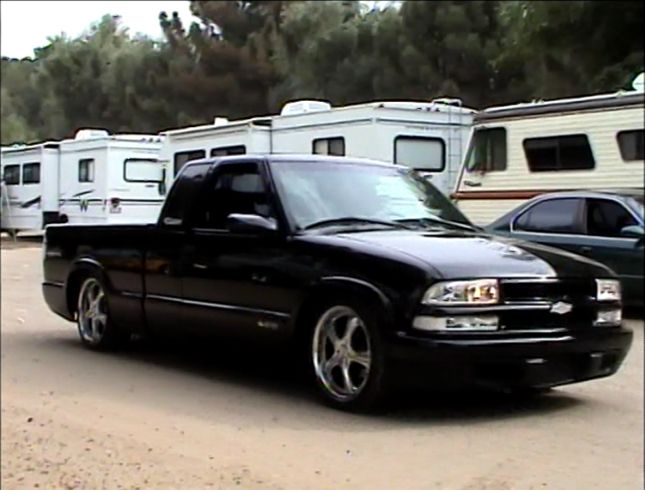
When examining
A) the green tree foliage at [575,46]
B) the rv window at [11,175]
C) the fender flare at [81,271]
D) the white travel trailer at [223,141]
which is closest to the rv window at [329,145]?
the white travel trailer at [223,141]

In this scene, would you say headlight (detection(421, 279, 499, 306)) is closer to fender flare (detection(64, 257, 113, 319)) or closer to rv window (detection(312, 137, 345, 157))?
fender flare (detection(64, 257, 113, 319))

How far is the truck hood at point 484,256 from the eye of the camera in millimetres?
4445

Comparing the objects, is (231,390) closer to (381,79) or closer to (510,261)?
(510,261)

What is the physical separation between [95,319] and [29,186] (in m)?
1.90

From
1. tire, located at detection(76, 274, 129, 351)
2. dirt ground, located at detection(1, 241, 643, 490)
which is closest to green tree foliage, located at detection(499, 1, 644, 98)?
dirt ground, located at detection(1, 241, 643, 490)

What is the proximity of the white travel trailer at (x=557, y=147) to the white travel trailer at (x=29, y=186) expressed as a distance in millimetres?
1639

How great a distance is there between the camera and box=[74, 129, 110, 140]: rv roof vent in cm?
388

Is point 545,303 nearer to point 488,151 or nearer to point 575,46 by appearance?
point 488,151

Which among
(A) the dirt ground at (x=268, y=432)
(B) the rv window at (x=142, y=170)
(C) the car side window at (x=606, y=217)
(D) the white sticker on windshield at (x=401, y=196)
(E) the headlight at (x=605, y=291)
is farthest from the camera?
(B) the rv window at (x=142, y=170)

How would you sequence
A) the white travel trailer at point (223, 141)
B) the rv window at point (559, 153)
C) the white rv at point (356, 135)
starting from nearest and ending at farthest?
1. the rv window at point (559, 153)
2. the white rv at point (356, 135)
3. the white travel trailer at point (223, 141)

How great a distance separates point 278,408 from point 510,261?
1274 mm

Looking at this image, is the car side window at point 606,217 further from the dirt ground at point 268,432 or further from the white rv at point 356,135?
the dirt ground at point 268,432

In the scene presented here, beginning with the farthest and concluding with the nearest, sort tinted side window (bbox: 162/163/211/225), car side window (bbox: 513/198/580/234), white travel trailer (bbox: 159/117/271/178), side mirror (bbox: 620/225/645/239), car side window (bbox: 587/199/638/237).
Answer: white travel trailer (bbox: 159/117/271/178) → tinted side window (bbox: 162/163/211/225) → car side window (bbox: 513/198/580/234) → car side window (bbox: 587/199/638/237) → side mirror (bbox: 620/225/645/239)

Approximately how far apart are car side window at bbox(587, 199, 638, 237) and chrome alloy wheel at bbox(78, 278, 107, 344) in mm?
3741
